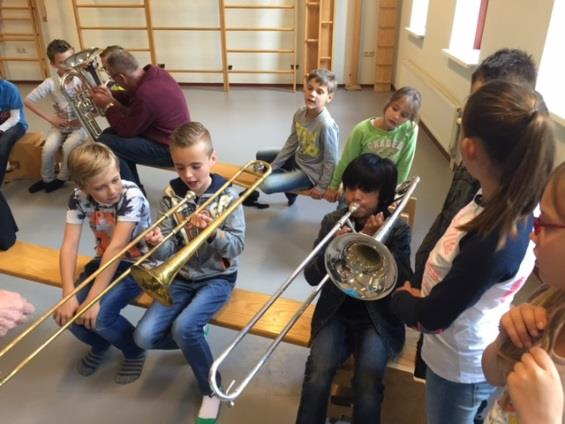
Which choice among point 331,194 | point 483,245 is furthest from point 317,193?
point 483,245

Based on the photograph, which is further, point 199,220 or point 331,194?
point 331,194

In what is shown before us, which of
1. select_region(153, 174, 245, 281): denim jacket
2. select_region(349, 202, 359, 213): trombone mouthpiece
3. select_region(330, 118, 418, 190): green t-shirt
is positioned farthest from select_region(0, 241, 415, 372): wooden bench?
select_region(330, 118, 418, 190): green t-shirt

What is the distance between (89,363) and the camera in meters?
2.25

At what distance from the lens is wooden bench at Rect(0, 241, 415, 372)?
1.91 m

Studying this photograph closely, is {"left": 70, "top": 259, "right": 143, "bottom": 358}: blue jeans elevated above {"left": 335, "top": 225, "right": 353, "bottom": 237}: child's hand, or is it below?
below

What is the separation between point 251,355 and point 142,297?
0.63 m

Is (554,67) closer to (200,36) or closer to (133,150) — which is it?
(133,150)

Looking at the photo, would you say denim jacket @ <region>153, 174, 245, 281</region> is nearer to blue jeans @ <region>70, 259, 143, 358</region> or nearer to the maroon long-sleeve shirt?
blue jeans @ <region>70, 259, 143, 358</region>

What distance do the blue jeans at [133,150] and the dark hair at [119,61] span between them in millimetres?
499

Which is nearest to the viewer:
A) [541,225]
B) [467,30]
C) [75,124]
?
[541,225]

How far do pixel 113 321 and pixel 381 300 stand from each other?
3.99 feet

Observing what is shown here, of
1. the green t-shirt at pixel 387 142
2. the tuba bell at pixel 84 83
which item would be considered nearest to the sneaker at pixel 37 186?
the tuba bell at pixel 84 83

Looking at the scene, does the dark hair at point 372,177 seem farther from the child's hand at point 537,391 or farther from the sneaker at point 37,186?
the sneaker at point 37,186

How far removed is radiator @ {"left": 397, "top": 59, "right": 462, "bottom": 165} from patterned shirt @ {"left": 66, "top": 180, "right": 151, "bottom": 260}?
283cm
